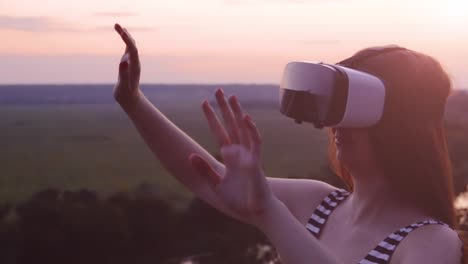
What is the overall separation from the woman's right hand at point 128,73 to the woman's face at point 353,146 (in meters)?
0.64

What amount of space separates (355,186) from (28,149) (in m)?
47.3

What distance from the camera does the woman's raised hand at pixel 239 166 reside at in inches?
66.0

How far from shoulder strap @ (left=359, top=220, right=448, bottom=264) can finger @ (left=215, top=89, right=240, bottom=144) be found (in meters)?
0.57

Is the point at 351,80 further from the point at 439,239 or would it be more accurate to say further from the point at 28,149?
the point at 28,149

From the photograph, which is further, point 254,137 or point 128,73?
point 128,73

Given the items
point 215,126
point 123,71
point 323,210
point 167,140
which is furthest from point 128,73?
point 323,210

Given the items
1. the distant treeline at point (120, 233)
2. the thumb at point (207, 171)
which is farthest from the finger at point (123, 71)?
the distant treeline at point (120, 233)

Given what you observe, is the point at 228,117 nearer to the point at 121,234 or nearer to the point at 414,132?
the point at 414,132

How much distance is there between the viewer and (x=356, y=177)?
7.36 ft

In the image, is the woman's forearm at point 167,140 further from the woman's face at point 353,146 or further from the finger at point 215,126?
the finger at point 215,126

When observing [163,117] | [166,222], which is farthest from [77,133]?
[163,117]

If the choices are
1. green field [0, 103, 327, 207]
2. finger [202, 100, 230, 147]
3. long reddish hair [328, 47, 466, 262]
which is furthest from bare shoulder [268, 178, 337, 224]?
green field [0, 103, 327, 207]

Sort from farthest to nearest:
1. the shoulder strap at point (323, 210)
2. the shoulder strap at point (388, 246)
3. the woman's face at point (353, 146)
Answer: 1. the shoulder strap at point (323, 210)
2. the woman's face at point (353, 146)
3. the shoulder strap at point (388, 246)

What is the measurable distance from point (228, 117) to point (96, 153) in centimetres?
4574
